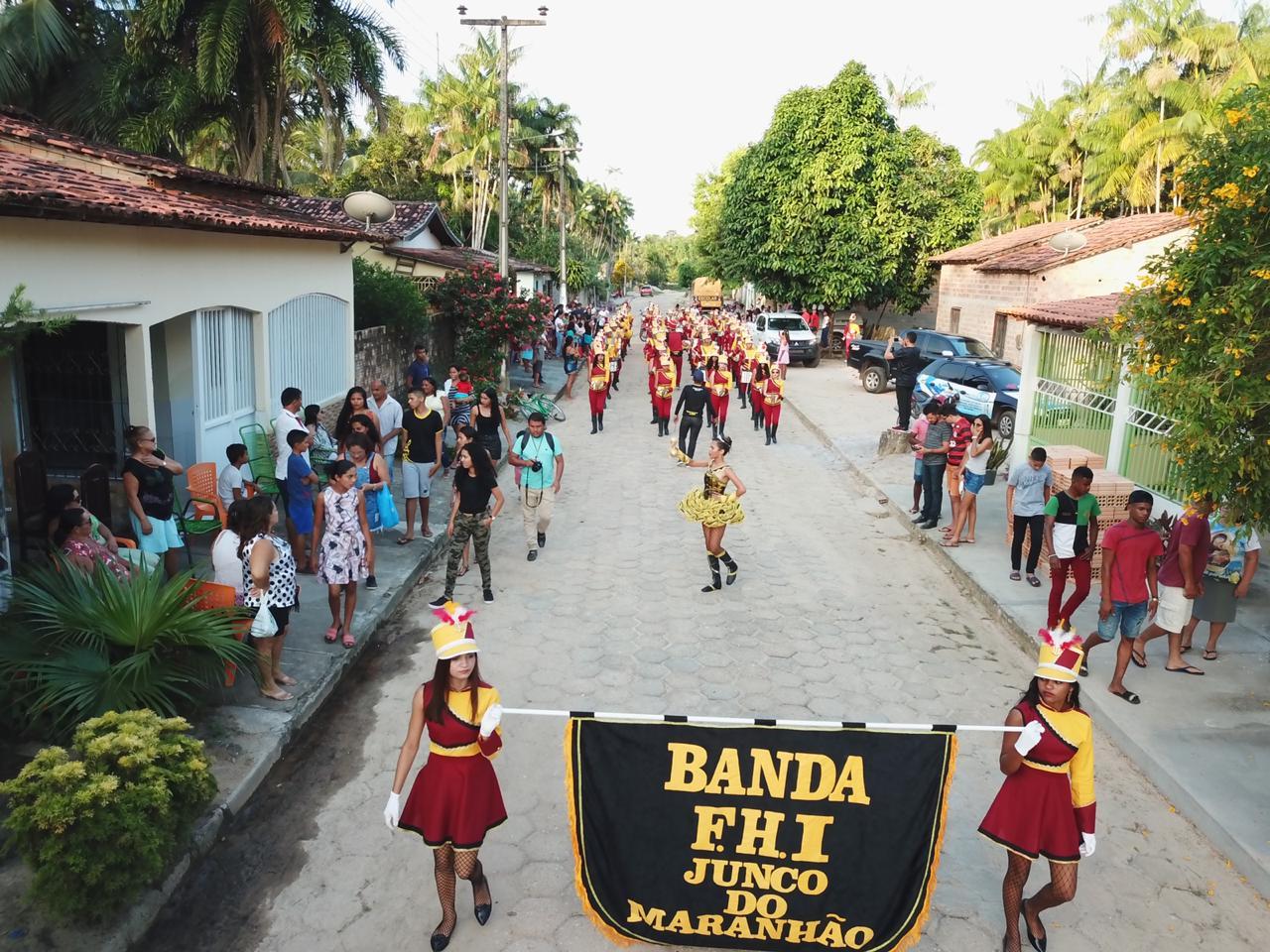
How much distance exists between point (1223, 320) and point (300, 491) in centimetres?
753

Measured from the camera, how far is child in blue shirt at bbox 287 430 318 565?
887 centimetres

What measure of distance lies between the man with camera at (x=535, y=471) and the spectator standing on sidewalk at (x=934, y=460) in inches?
181

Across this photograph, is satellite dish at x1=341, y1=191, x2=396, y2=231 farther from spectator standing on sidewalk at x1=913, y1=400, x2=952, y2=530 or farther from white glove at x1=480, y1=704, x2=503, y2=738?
white glove at x1=480, y1=704, x2=503, y2=738

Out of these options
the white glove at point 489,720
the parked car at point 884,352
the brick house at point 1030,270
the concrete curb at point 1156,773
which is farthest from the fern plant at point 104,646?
the parked car at point 884,352

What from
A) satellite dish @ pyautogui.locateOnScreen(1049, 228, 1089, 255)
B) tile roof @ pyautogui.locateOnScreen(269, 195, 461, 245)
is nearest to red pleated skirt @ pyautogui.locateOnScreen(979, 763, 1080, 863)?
satellite dish @ pyautogui.locateOnScreen(1049, 228, 1089, 255)

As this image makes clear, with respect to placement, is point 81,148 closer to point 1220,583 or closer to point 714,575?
point 714,575

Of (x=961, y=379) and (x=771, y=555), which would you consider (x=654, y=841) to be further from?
(x=961, y=379)

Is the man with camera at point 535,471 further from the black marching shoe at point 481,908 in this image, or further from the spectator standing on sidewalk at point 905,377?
the spectator standing on sidewalk at point 905,377

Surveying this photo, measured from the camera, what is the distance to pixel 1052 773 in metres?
4.20

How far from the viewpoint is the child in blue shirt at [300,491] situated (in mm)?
8867

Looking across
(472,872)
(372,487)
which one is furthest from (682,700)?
(372,487)

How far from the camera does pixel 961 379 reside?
63.3ft

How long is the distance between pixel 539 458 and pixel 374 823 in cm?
539

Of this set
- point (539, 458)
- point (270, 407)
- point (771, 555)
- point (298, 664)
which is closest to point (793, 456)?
point (771, 555)
